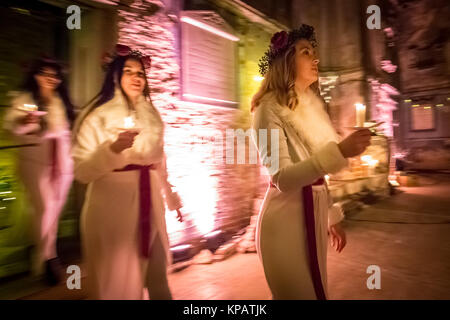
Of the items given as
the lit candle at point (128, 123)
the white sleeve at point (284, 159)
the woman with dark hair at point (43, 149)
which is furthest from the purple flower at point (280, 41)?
the woman with dark hair at point (43, 149)

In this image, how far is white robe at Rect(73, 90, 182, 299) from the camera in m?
1.85

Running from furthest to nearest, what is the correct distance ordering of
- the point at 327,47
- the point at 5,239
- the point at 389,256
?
the point at 327,47 < the point at 389,256 < the point at 5,239

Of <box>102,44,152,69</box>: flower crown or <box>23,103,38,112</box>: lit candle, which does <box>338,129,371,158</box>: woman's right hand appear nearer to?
<box>102,44,152,69</box>: flower crown

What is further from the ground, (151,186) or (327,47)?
(327,47)

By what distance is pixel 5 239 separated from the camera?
3.14 metres

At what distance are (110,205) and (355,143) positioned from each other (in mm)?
1582

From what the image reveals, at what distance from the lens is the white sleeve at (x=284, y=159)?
1.60m

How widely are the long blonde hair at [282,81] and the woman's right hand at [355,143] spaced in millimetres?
465

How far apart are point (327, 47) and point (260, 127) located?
7.62 meters

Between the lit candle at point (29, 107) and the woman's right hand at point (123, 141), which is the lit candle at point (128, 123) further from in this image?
the lit candle at point (29, 107)

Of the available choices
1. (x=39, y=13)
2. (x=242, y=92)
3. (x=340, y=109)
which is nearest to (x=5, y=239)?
(x=39, y=13)

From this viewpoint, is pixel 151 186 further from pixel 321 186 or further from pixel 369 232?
pixel 369 232

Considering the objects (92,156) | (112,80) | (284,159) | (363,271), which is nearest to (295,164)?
(284,159)

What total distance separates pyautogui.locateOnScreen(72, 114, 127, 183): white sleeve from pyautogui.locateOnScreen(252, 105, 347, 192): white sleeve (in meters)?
0.93
